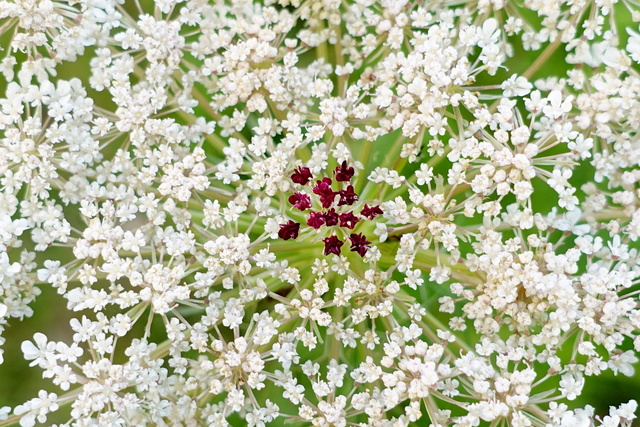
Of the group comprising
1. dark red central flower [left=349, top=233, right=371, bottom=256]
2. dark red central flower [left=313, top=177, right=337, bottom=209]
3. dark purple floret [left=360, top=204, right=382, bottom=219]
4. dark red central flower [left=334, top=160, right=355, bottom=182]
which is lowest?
dark red central flower [left=349, top=233, right=371, bottom=256]

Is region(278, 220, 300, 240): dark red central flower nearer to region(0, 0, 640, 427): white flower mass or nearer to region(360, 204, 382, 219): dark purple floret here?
region(0, 0, 640, 427): white flower mass

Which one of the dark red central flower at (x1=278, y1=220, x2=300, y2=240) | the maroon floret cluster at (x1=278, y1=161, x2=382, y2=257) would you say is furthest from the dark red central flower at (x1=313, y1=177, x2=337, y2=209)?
the dark red central flower at (x1=278, y1=220, x2=300, y2=240)

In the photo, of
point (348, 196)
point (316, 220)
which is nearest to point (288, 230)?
point (316, 220)

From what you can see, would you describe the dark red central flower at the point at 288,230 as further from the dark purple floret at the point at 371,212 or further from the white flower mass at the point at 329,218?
the dark purple floret at the point at 371,212

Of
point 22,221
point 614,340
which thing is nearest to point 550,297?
point 614,340

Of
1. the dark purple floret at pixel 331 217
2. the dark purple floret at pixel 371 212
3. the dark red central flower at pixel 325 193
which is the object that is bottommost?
the dark purple floret at pixel 371 212

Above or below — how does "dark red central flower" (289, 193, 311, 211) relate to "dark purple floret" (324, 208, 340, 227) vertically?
above

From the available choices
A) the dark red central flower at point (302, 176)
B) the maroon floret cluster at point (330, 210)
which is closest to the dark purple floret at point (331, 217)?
the maroon floret cluster at point (330, 210)

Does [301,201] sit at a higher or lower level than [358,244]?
higher

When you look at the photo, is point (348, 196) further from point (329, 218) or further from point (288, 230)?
point (288, 230)
